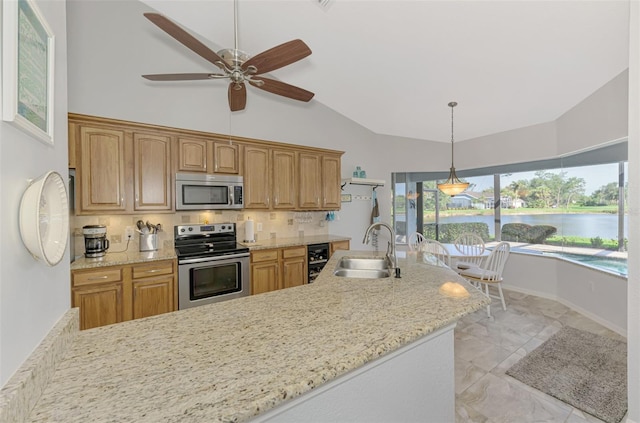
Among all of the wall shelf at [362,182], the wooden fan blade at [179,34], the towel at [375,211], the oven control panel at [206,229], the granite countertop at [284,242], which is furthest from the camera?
the towel at [375,211]

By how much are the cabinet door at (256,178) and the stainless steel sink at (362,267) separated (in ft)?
5.68

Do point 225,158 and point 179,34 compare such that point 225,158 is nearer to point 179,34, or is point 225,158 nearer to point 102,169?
point 102,169

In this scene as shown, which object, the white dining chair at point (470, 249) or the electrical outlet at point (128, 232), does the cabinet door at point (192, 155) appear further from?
the white dining chair at point (470, 249)

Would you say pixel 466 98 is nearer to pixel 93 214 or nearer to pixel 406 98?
pixel 406 98

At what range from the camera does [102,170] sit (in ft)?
8.90

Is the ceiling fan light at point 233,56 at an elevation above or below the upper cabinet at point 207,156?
above

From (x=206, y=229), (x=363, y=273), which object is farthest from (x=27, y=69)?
(x=206, y=229)

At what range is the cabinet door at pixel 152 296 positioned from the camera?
8.48 feet

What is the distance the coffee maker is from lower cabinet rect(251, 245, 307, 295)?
1.52 metres

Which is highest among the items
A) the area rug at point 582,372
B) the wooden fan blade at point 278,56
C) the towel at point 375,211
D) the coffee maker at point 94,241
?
the wooden fan blade at point 278,56

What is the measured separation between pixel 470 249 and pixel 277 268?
2891mm

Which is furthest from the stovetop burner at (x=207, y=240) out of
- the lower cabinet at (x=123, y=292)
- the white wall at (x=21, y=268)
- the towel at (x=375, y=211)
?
the towel at (x=375, y=211)

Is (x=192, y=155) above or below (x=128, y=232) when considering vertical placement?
above

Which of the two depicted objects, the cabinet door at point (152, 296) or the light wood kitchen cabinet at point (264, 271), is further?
the light wood kitchen cabinet at point (264, 271)
